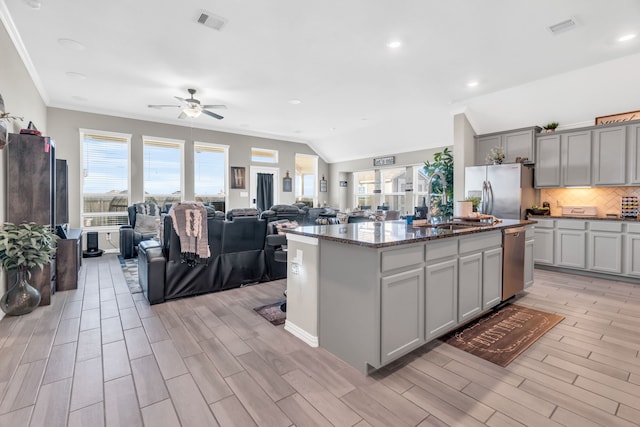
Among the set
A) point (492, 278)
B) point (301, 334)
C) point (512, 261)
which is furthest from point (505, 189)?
point (301, 334)

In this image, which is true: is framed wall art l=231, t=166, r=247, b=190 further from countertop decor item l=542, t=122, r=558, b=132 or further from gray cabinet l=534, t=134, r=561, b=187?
countertop decor item l=542, t=122, r=558, b=132

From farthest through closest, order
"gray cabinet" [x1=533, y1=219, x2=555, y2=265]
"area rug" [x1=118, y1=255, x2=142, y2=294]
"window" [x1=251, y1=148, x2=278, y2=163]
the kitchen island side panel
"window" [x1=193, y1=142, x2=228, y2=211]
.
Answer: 1. "window" [x1=251, y1=148, x2=278, y2=163]
2. "window" [x1=193, y1=142, x2=228, y2=211]
3. "gray cabinet" [x1=533, y1=219, x2=555, y2=265]
4. "area rug" [x1=118, y1=255, x2=142, y2=294]
5. the kitchen island side panel

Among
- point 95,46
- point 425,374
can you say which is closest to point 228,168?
point 95,46

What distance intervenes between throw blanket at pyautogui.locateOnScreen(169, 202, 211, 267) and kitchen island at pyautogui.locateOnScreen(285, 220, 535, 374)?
1.44 m

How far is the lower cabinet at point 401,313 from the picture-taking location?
80.7 inches

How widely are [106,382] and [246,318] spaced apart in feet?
4.14

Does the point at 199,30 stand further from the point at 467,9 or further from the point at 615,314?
the point at 615,314

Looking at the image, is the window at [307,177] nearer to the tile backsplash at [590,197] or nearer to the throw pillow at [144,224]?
the throw pillow at [144,224]

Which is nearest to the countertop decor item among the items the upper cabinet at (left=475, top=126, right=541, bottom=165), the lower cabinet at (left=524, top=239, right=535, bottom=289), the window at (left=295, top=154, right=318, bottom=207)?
the upper cabinet at (left=475, top=126, right=541, bottom=165)

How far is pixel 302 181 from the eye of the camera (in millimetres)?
10648

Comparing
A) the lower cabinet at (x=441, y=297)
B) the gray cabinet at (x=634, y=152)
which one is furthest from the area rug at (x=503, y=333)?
the gray cabinet at (x=634, y=152)

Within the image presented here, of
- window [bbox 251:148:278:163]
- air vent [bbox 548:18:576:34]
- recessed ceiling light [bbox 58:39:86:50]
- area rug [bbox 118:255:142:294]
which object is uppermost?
recessed ceiling light [bbox 58:39:86:50]

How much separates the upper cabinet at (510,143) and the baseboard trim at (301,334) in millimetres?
5243

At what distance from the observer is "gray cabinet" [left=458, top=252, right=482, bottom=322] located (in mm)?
2682
